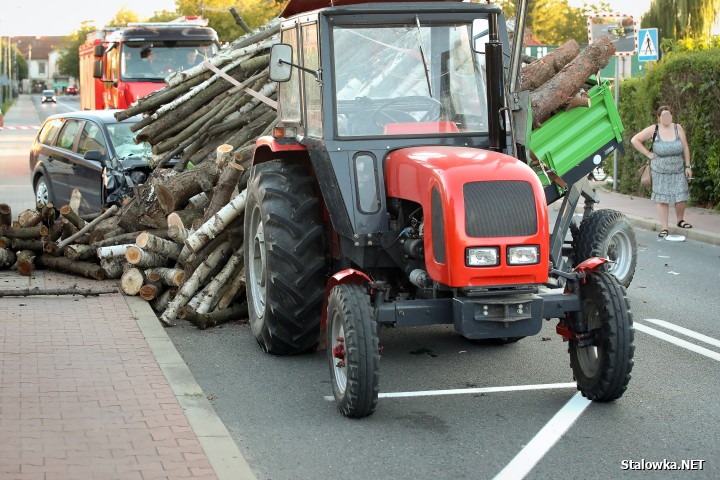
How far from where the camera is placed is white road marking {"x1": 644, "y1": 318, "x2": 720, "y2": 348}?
909 centimetres

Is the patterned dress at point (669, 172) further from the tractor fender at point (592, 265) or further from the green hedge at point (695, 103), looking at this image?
the tractor fender at point (592, 265)

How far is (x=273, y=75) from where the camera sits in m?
7.79

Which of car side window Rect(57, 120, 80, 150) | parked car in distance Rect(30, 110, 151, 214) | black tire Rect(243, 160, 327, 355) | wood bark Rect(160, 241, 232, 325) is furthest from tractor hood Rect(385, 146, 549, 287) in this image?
car side window Rect(57, 120, 80, 150)

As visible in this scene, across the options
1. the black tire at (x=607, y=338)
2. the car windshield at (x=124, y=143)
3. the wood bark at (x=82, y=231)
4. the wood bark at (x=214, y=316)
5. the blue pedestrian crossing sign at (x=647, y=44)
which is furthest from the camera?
the blue pedestrian crossing sign at (x=647, y=44)

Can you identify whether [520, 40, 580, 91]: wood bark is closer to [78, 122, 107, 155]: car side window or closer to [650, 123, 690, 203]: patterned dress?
[650, 123, 690, 203]: patterned dress

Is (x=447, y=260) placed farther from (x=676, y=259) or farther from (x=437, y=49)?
(x=676, y=259)

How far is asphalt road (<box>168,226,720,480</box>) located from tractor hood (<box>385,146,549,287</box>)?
921mm

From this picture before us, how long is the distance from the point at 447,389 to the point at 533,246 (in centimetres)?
147

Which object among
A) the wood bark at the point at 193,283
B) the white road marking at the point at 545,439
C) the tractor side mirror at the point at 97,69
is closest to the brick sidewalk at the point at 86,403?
the wood bark at the point at 193,283

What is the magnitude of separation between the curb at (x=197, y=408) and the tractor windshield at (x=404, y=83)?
6.63ft

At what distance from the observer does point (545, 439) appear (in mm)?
6453

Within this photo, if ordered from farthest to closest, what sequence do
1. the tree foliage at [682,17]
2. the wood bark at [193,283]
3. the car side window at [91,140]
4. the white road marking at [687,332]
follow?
the tree foliage at [682,17] < the car side window at [91,140] < the wood bark at [193,283] < the white road marking at [687,332]

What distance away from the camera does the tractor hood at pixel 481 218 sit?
21.5 feet

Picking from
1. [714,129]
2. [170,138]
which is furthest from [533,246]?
[714,129]
